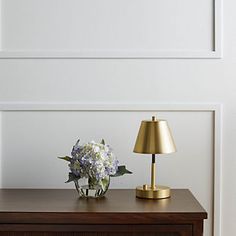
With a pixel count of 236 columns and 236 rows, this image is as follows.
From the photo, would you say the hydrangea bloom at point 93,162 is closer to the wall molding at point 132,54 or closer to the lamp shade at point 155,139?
the lamp shade at point 155,139

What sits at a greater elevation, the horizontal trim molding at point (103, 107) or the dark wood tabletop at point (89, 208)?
the horizontal trim molding at point (103, 107)

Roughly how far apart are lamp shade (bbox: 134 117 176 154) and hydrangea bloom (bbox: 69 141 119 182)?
10cm

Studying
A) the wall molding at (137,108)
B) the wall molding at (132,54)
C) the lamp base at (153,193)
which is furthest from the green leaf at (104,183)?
the wall molding at (132,54)

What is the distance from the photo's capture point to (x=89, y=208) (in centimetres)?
142

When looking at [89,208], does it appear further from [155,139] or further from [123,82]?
[123,82]

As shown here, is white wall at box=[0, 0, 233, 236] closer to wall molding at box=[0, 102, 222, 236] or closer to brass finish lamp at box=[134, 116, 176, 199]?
wall molding at box=[0, 102, 222, 236]

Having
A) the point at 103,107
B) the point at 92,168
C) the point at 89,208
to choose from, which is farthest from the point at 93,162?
the point at 103,107

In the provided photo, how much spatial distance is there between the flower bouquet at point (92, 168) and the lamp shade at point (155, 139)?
0.10 m

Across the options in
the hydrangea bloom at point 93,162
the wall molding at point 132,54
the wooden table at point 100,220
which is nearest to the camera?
the wooden table at point 100,220

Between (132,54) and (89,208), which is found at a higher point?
(132,54)

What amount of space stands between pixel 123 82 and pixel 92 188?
1.41 feet

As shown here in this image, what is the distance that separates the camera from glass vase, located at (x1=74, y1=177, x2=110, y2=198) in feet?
5.05

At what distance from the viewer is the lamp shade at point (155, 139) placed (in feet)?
5.07

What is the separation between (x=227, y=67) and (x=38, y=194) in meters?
0.78
